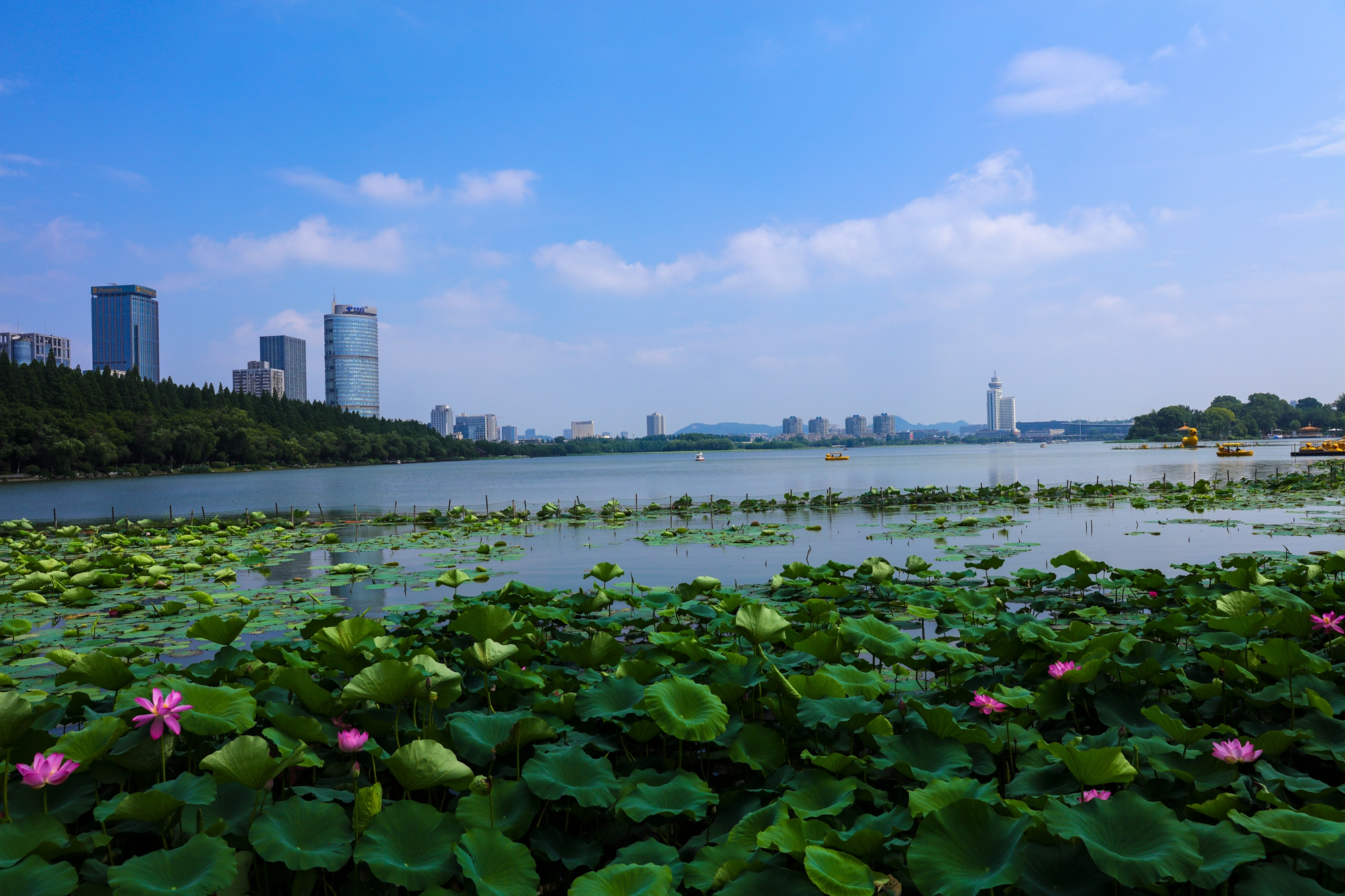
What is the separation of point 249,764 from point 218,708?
2.10 ft

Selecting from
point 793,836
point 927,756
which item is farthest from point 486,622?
point 927,756

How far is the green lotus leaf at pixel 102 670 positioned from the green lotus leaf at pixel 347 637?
773 mm

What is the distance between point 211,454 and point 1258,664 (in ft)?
255

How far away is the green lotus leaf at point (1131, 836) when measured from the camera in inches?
68.4

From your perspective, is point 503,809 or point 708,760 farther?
point 708,760

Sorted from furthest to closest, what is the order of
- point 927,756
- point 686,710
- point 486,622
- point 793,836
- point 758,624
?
point 758,624, point 486,622, point 686,710, point 927,756, point 793,836

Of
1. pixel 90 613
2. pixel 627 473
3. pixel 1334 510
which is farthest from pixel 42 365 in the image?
pixel 1334 510

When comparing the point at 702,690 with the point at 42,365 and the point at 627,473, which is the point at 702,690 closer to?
the point at 627,473

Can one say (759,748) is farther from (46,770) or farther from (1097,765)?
(46,770)

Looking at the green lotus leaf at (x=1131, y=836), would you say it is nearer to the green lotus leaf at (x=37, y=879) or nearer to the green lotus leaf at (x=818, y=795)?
the green lotus leaf at (x=818, y=795)

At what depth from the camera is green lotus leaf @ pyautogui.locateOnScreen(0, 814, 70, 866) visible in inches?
76.0

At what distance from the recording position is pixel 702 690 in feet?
9.52

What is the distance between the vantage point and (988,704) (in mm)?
3055

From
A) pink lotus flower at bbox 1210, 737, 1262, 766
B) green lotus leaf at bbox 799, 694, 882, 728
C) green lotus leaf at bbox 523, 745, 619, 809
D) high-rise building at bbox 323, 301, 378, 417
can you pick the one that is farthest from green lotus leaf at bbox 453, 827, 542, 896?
high-rise building at bbox 323, 301, 378, 417
